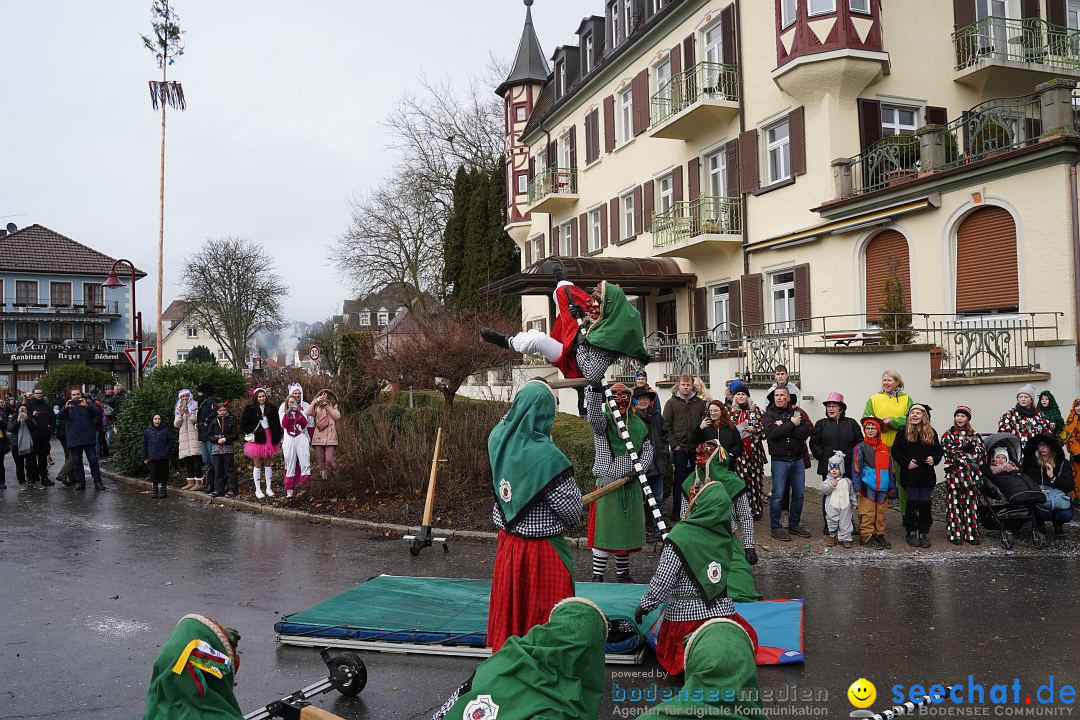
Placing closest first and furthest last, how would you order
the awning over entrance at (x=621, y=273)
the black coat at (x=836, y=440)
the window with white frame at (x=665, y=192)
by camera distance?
the black coat at (x=836, y=440) → the awning over entrance at (x=621, y=273) → the window with white frame at (x=665, y=192)

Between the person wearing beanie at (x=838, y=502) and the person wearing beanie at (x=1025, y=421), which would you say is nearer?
the person wearing beanie at (x=838, y=502)

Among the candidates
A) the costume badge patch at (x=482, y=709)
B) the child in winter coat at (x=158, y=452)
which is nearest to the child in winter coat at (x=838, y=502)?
the costume badge patch at (x=482, y=709)

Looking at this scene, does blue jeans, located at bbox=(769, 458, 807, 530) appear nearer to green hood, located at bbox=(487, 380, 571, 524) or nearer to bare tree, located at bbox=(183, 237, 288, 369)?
green hood, located at bbox=(487, 380, 571, 524)

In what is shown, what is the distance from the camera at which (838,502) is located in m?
10.2

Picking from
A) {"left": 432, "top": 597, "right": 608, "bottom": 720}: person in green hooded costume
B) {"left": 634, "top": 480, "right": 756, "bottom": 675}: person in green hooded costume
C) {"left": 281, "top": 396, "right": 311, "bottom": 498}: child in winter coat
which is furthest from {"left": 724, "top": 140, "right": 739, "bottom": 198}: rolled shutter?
{"left": 432, "top": 597, "right": 608, "bottom": 720}: person in green hooded costume

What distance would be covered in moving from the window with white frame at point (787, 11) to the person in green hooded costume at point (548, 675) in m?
17.7

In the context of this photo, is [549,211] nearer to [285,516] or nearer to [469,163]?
[469,163]

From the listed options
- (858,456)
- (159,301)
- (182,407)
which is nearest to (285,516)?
(182,407)

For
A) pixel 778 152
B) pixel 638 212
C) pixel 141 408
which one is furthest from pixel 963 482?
pixel 638 212

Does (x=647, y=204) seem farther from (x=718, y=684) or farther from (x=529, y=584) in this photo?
(x=718, y=684)

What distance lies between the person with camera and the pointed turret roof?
24.7m

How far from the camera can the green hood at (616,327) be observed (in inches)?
262

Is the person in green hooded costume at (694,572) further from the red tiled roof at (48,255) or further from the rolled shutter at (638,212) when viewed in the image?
the red tiled roof at (48,255)

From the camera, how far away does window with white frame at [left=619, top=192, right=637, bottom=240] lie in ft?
89.2
